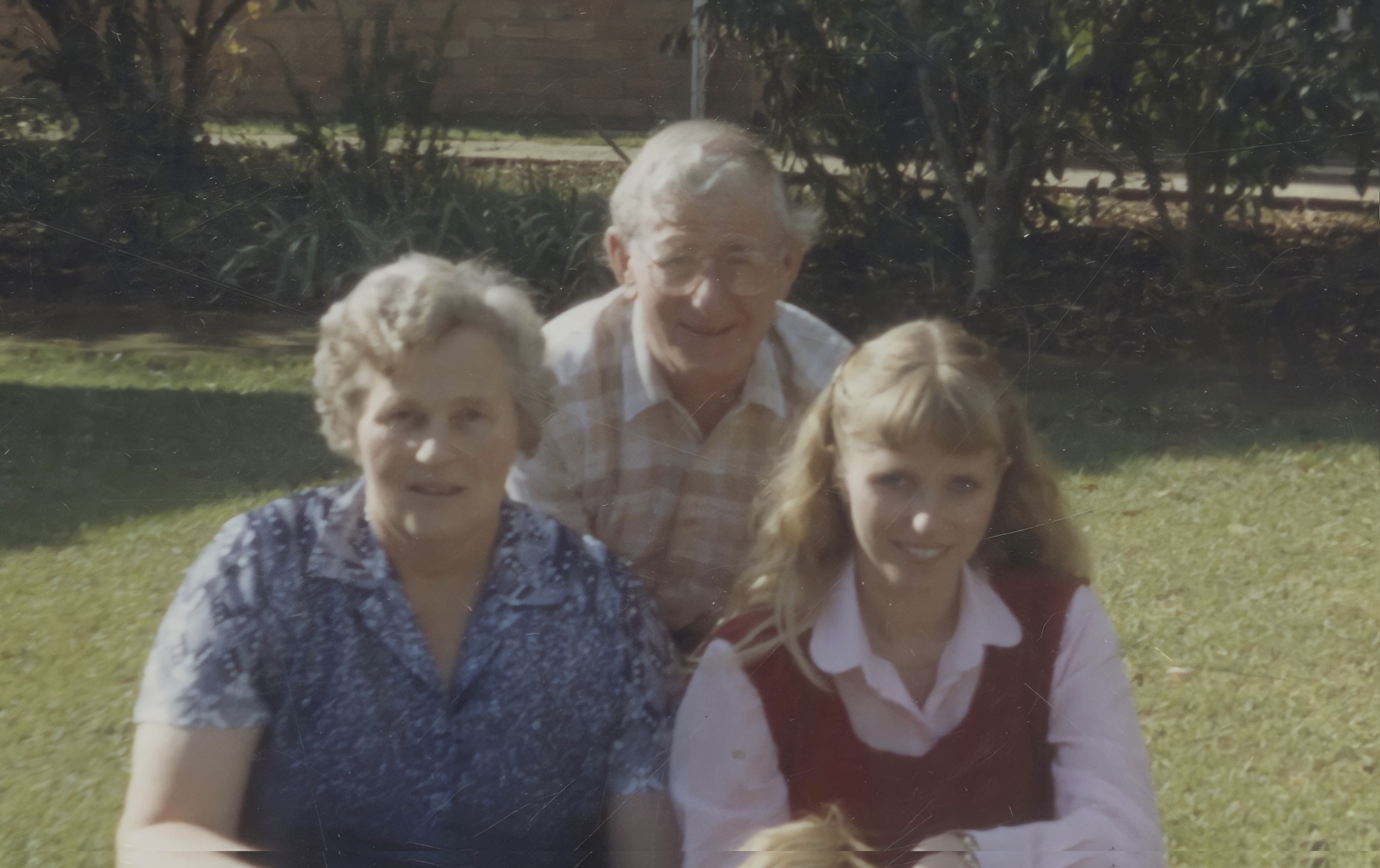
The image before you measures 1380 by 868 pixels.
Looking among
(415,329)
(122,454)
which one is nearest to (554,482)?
(415,329)

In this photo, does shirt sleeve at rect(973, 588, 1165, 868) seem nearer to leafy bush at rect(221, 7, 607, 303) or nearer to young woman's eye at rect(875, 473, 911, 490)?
young woman's eye at rect(875, 473, 911, 490)

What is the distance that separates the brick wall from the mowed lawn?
43 centimetres

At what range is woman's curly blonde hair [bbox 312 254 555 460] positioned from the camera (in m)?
1.57

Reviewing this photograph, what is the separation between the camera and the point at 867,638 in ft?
5.60

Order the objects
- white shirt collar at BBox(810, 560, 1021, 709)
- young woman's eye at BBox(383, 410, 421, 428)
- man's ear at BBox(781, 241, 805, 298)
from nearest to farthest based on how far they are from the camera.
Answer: young woman's eye at BBox(383, 410, 421, 428) < white shirt collar at BBox(810, 560, 1021, 709) < man's ear at BBox(781, 241, 805, 298)

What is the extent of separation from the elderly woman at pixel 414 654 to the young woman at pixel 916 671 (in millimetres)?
128

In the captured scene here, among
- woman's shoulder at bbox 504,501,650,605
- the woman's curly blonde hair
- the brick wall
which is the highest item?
the brick wall

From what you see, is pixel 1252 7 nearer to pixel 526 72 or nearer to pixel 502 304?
pixel 526 72

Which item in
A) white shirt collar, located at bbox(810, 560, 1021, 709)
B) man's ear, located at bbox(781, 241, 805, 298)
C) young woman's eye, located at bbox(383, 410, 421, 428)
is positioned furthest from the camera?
man's ear, located at bbox(781, 241, 805, 298)

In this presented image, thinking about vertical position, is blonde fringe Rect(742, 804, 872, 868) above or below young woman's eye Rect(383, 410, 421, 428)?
below

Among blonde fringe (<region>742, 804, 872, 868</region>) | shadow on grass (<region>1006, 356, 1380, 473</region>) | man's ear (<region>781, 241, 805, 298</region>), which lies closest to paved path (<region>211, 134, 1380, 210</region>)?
man's ear (<region>781, 241, 805, 298</region>)

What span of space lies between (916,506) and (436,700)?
70cm

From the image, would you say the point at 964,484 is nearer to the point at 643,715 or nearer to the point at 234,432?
the point at 643,715

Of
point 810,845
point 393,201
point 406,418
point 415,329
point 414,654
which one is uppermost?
point 393,201
